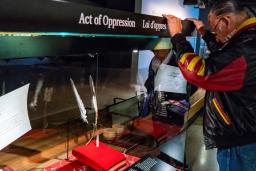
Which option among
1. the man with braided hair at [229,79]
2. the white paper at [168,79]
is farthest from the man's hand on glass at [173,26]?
the white paper at [168,79]

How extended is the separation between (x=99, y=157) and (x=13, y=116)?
0.44 m

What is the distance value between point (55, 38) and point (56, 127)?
574 mm

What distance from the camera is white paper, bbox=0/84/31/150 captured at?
3.41 ft

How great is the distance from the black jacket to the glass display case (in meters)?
0.27

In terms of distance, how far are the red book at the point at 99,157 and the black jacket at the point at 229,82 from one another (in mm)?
494

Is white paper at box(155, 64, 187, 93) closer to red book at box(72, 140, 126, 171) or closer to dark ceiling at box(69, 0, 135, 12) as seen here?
dark ceiling at box(69, 0, 135, 12)

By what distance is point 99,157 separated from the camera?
136cm

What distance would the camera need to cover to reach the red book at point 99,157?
131cm

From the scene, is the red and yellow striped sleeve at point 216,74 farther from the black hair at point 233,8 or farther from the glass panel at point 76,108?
the glass panel at point 76,108

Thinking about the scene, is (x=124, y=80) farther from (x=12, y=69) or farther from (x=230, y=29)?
(x=12, y=69)

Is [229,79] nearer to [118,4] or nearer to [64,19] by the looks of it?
[64,19]

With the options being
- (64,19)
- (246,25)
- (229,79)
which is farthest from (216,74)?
(64,19)

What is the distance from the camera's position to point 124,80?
1.95 metres

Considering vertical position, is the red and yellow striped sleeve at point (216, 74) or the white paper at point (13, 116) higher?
the red and yellow striped sleeve at point (216, 74)
